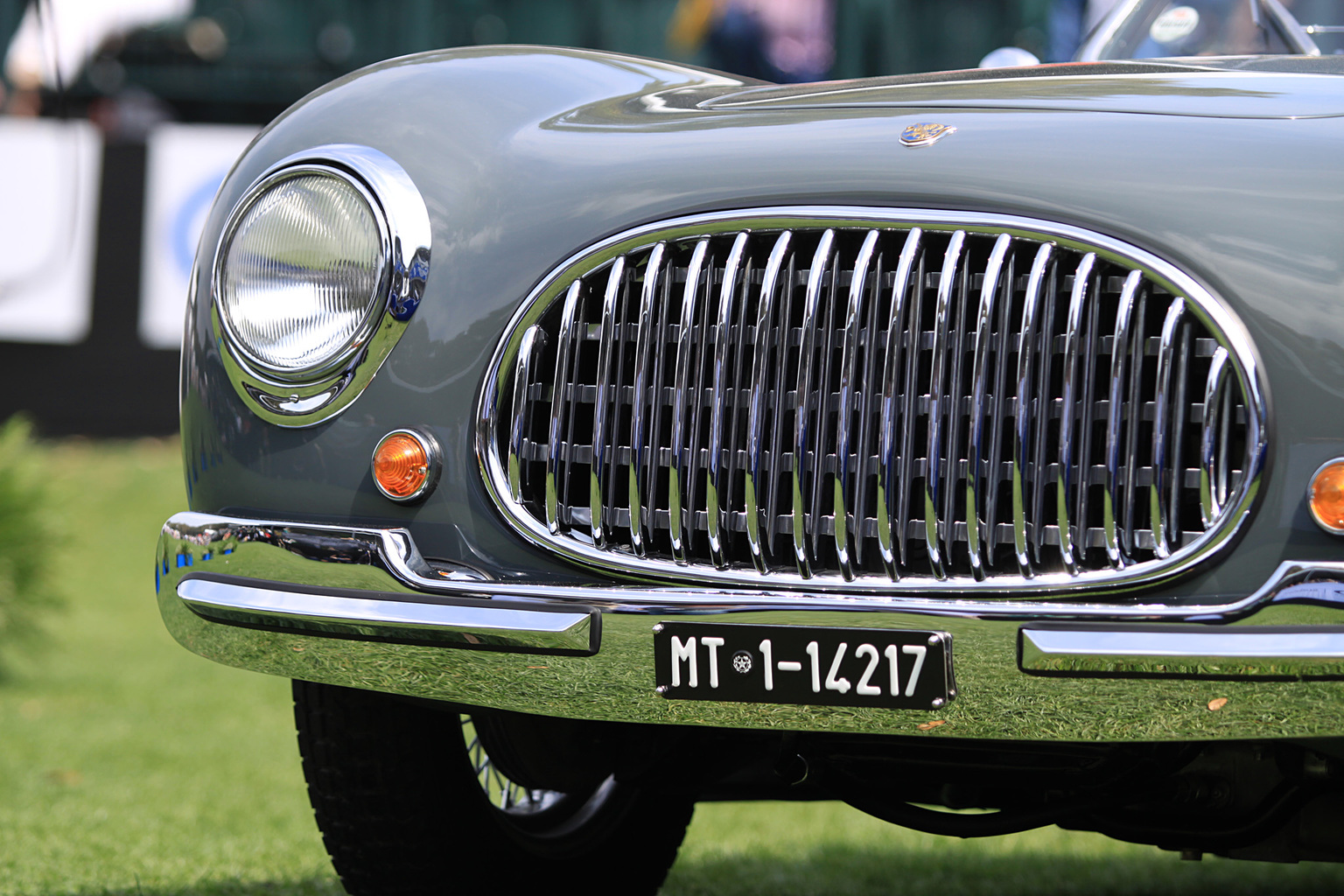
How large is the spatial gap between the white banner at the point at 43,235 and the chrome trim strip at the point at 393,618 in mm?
7672

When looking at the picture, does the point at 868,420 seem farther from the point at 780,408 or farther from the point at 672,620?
the point at 672,620

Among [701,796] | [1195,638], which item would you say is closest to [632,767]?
[701,796]

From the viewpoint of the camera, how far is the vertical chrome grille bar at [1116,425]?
5.88ft

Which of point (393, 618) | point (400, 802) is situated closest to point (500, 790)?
point (400, 802)

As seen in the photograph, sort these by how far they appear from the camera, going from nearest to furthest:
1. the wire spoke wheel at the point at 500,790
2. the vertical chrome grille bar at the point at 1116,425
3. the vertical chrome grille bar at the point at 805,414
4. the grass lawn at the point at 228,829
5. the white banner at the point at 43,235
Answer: the vertical chrome grille bar at the point at 1116,425 → the vertical chrome grille bar at the point at 805,414 → the wire spoke wheel at the point at 500,790 → the grass lawn at the point at 228,829 → the white banner at the point at 43,235

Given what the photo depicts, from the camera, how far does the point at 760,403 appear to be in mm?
1928

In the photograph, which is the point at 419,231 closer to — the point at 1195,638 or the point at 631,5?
the point at 1195,638

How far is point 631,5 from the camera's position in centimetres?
1166

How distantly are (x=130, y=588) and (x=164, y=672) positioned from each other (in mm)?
1723

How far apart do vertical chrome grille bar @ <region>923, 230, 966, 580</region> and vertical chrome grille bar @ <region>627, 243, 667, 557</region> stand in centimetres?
35

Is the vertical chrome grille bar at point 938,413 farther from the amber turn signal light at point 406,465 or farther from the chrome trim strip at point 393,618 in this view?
the amber turn signal light at point 406,465

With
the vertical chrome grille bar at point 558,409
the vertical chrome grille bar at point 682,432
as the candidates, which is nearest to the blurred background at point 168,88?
the vertical chrome grille bar at point 558,409

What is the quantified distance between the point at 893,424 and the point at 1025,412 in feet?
0.50

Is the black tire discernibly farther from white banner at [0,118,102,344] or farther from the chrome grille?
white banner at [0,118,102,344]
